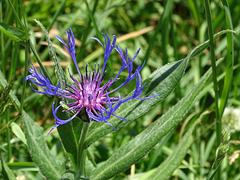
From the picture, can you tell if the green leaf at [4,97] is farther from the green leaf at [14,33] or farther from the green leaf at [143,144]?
the green leaf at [143,144]

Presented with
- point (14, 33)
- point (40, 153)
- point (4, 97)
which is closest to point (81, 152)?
point (40, 153)

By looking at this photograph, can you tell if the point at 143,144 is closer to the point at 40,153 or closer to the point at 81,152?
the point at 81,152

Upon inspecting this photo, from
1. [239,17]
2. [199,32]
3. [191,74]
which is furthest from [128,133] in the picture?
[239,17]

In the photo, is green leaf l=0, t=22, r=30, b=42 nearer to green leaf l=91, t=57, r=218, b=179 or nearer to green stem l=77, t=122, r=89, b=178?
green stem l=77, t=122, r=89, b=178

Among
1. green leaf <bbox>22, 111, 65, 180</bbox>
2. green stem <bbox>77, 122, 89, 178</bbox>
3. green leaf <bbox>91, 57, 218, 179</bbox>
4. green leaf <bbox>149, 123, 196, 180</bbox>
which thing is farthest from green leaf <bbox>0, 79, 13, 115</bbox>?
green leaf <bbox>149, 123, 196, 180</bbox>

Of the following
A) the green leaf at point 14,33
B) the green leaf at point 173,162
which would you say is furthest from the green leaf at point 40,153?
the green leaf at point 173,162
